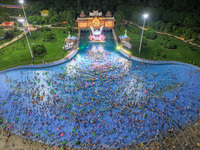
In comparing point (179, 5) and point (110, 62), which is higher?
point (179, 5)

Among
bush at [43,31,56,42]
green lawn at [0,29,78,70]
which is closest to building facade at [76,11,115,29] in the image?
green lawn at [0,29,78,70]

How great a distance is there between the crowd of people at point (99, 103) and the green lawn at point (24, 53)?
6309mm

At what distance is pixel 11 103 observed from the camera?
123 ft

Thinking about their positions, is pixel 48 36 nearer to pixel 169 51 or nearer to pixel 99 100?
pixel 99 100

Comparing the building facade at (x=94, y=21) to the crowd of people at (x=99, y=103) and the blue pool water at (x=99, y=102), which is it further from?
the crowd of people at (x=99, y=103)

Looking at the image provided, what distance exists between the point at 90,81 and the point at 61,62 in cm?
1589

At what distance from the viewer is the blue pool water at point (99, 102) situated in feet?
101

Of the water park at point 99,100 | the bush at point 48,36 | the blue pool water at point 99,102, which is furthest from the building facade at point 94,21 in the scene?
the blue pool water at point 99,102

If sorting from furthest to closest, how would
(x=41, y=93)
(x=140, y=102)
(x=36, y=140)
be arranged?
1. (x=41, y=93)
2. (x=140, y=102)
3. (x=36, y=140)

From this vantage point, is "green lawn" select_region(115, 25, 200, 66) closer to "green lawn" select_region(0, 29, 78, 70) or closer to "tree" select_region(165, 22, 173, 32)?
"tree" select_region(165, 22, 173, 32)

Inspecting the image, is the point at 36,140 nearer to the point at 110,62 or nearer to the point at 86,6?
the point at 110,62

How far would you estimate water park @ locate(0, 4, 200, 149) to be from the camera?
1212 inches

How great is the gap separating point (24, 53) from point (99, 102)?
133 ft

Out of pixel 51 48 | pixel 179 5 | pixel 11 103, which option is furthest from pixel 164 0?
pixel 11 103
